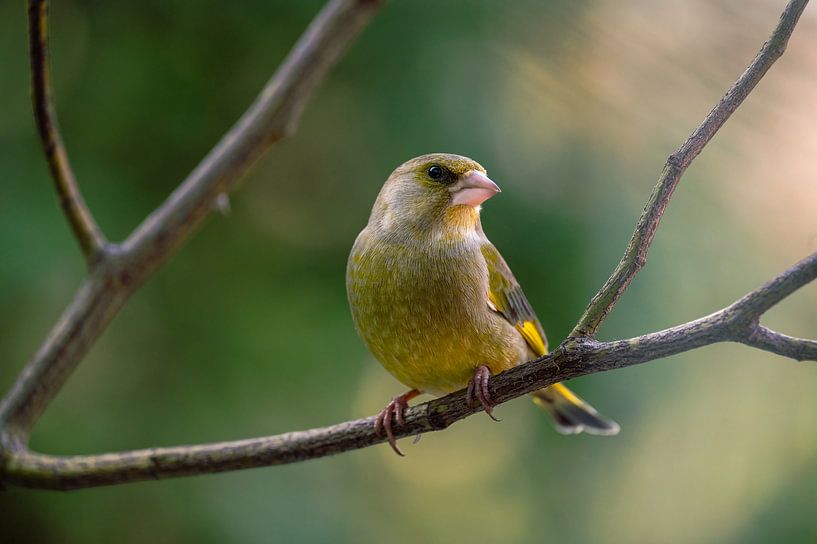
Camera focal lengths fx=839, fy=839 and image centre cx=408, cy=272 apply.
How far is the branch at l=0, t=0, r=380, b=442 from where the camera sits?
198cm

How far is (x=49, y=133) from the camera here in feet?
6.31

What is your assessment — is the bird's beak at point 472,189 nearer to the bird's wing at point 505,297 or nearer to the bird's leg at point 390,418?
the bird's wing at point 505,297

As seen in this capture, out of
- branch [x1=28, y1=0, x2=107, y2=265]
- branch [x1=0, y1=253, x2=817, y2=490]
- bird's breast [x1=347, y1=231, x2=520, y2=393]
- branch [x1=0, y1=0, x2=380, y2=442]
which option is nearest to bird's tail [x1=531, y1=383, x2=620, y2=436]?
bird's breast [x1=347, y1=231, x2=520, y2=393]

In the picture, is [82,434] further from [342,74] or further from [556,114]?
[556,114]

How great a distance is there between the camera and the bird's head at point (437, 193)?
1764 millimetres

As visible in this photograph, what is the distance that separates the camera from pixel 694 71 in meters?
2.22

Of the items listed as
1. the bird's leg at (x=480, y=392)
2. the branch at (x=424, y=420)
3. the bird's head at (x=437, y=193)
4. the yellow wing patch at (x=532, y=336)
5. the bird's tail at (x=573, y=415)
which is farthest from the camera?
the bird's tail at (x=573, y=415)

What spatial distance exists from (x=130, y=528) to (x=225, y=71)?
1.63 meters

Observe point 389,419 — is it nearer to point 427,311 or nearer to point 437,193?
point 427,311

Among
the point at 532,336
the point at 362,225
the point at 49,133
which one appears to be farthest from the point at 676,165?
the point at 362,225

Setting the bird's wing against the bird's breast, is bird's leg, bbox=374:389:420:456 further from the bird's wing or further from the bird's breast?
the bird's wing

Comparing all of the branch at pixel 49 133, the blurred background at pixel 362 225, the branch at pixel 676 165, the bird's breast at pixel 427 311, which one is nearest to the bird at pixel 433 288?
the bird's breast at pixel 427 311

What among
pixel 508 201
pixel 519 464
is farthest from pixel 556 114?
pixel 519 464

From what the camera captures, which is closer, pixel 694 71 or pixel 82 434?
pixel 694 71
